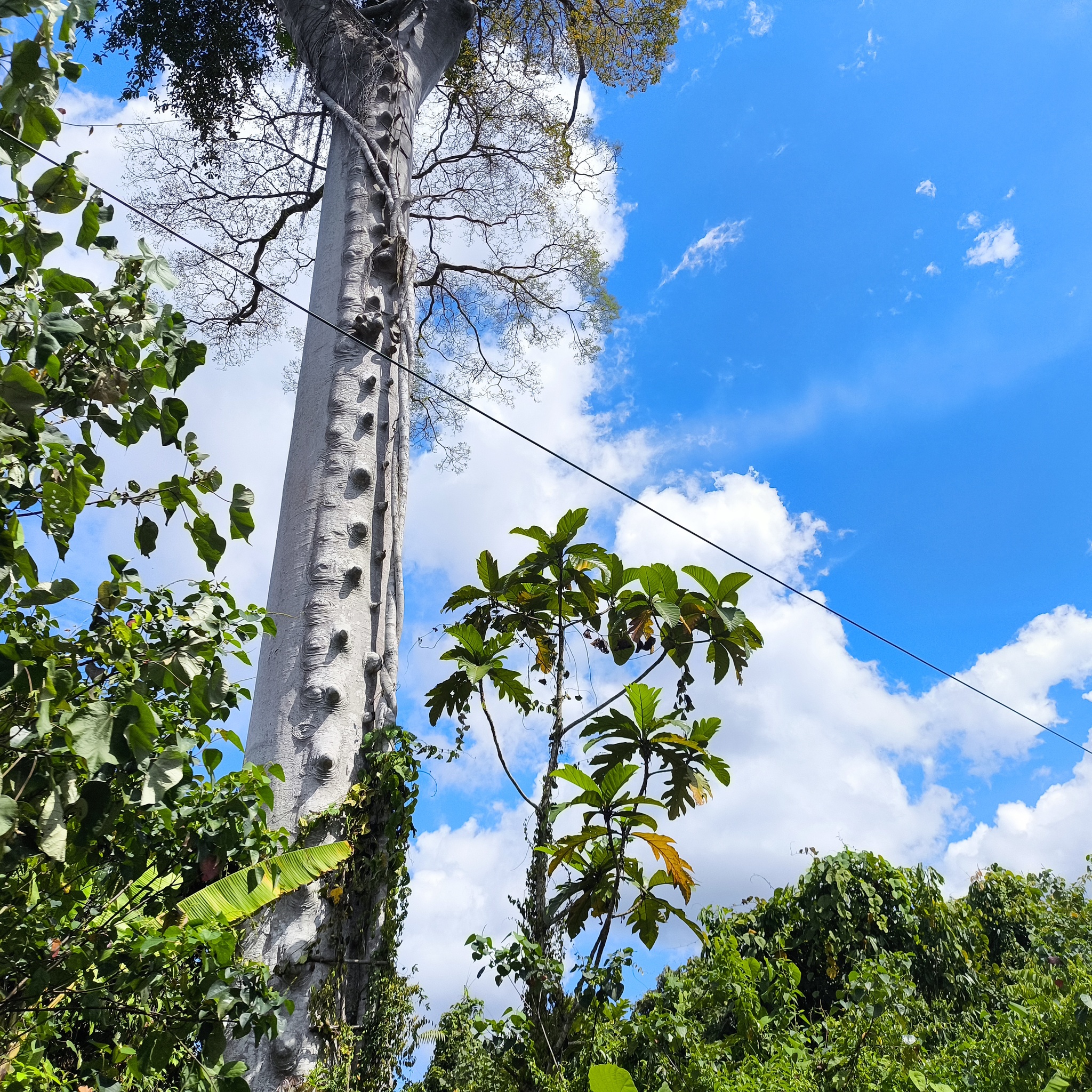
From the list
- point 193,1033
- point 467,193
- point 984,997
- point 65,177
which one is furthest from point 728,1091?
point 467,193

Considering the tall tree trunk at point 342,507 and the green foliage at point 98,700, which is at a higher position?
the tall tree trunk at point 342,507

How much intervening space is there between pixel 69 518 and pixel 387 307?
328 cm

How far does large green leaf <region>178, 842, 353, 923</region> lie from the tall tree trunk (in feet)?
1.21

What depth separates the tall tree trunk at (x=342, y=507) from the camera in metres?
3.36

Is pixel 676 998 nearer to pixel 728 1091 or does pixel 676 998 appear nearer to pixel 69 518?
pixel 728 1091

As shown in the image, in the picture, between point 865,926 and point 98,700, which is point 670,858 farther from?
point 865,926

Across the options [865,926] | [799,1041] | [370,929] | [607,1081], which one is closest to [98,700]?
[607,1081]

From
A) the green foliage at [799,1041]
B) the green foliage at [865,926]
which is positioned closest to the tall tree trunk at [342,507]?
the green foliage at [799,1041]

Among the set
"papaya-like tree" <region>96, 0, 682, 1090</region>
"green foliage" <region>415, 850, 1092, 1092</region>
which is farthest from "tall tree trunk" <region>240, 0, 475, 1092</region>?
"green foliage" <region>415, 850, 1092, 1092</region>

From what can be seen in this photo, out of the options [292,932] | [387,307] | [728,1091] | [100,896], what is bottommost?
[728,1091]

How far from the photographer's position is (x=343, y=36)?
548 cm

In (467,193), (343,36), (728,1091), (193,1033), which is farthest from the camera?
(467,193)

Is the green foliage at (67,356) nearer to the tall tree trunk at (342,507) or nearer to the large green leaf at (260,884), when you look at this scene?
the large green leaf at (260,884)

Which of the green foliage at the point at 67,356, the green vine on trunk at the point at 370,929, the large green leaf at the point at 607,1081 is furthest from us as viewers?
the green vine on trunk at the point at 370,929
